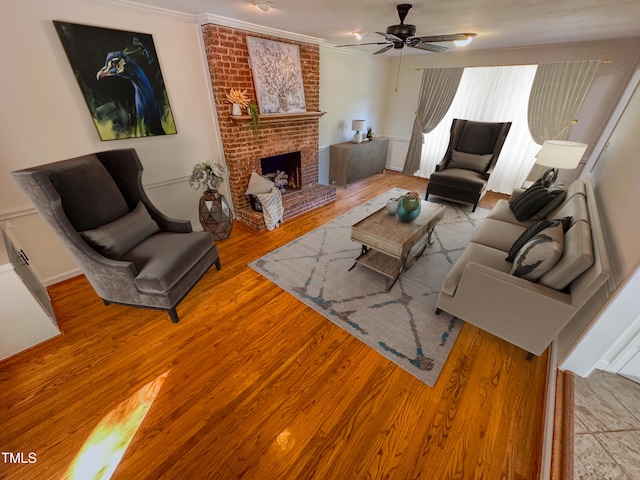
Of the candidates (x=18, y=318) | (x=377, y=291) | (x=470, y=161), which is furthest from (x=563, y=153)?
(x=18, y=318)

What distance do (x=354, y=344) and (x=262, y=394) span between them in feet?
2.37

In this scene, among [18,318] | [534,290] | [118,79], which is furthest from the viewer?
[118,79]

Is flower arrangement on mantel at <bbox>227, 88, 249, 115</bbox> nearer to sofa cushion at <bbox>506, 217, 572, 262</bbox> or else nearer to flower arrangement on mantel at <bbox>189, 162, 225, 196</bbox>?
flower arrangement on mantel at <bbox>189, 162, 225, 196</bbox>

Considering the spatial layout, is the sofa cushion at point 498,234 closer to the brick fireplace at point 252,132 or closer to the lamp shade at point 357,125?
the brick fireplace at point 252,132

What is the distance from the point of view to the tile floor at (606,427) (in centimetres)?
113

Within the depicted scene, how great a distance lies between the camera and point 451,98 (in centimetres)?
474

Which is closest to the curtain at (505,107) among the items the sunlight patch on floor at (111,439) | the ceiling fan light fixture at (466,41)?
the ceiling fan light fixture at (466,41)

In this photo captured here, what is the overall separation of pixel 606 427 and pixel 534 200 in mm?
2126

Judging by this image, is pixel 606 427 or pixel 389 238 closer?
pixel 606 427

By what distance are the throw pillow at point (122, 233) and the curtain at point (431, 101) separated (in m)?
5.12

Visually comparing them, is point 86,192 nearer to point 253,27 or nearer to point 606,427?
point 253,27

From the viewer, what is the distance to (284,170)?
4.27 m

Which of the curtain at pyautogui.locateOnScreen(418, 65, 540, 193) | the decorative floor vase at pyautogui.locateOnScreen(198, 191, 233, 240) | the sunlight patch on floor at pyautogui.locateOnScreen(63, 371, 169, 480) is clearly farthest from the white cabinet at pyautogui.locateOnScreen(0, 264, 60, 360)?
the curtain at pyautogui.locateOnScreen(418, 65, 540, 193)

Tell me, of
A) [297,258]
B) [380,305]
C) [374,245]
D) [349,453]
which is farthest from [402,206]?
[349,453]
